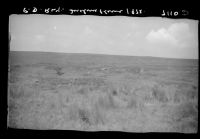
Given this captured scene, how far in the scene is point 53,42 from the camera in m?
4.02

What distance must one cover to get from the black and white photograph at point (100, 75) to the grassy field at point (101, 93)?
0.01m

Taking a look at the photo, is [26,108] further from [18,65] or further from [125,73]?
[125,73]

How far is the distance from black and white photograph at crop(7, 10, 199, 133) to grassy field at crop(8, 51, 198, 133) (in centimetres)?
1

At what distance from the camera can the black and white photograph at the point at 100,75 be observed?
13.0ft

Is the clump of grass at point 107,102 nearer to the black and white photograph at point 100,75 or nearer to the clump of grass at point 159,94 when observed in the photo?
the black and white photograph at point 100,75

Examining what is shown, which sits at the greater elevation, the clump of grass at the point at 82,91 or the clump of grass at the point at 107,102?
the clump of grass at the point at 82,91

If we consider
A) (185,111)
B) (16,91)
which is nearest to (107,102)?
(185,111)

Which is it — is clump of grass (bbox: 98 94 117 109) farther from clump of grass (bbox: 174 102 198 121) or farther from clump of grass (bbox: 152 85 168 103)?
clump of grass (bbox: 174 102 198 121)

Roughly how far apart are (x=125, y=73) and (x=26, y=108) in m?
1.58

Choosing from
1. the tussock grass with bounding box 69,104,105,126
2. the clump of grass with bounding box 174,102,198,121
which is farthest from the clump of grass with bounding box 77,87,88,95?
the clump of grass with bounding box 174,102,198,121

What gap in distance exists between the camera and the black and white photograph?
13.0 feet

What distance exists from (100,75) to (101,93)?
27 centimetres

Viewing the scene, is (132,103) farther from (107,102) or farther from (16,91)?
(16,91)

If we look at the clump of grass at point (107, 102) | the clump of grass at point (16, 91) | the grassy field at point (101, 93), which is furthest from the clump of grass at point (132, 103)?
the clump of grass at point (16, 91)
